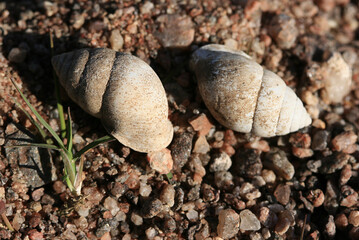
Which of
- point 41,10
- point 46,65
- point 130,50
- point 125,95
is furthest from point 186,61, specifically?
point 41,10

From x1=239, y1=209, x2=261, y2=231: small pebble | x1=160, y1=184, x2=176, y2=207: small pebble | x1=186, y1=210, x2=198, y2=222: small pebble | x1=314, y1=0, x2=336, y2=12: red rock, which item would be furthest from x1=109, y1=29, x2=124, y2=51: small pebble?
x1=314, y1=0, x2=336, y2=12: red rock

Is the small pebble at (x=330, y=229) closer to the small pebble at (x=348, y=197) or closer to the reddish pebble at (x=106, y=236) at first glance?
the small pebble at (x=348, y=197)

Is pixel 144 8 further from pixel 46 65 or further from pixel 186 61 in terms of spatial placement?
pixel 46 65

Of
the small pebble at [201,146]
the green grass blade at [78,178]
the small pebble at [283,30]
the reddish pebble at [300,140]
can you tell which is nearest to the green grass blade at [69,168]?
the green grass blade at [78,178]

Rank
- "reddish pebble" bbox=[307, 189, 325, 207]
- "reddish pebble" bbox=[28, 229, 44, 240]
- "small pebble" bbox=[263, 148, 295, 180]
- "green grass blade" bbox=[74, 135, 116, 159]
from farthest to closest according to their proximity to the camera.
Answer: "small pebble" bbox=[263, 148, 295, 180] → "reddish pebble" bbox=[307, 189, 325, 207] → "green grass blade" bbox=[74, 135, 116, 159] → "reddish pebble" bbox=[28, 229, 44, 240]

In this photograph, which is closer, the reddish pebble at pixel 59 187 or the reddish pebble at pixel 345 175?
the reddish pebble at pixel 59 187

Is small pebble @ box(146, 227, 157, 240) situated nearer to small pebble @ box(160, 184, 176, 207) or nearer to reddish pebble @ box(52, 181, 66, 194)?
small pebble @ box(160, 184, 176, 207)
